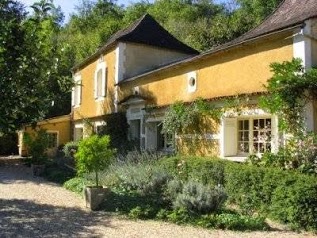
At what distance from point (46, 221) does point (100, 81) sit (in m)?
14.4

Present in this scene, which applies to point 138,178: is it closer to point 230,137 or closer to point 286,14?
point 230,137

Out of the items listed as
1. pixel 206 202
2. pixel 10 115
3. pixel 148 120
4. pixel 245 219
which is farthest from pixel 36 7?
pixel 148 120

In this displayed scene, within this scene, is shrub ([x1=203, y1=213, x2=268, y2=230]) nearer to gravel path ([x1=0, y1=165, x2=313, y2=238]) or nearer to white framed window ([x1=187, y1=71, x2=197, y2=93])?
gravel path ([x1=0, y1=165, x2=313, y2=238])

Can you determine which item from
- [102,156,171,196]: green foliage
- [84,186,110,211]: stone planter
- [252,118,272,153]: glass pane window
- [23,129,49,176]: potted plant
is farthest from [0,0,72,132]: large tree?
[23,129,49,176]: potted plant

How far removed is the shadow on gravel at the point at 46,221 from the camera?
7.25 metres

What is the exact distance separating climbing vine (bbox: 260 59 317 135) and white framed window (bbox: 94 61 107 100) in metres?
11.9

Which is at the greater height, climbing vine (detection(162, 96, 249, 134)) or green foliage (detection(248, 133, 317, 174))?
climbing vine (detection(162, 96, 249, 134))

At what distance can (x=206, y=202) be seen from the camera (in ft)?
27.2

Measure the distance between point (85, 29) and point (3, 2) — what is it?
50320 mm

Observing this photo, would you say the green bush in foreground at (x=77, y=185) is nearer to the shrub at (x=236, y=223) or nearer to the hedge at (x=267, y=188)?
the hedge at (x=267, y=188)

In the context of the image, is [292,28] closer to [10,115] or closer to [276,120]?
[276,120]

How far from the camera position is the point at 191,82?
1340 cm

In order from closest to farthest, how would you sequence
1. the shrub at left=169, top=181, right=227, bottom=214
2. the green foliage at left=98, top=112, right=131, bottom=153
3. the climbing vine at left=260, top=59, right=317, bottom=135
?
1. the shrub at left=169, top=181, right=227, bottom=214
2. the climbing vine at left=260, top=59, right=317, bottom=135
3. the green foliage at left=98, top=112, right=131, bottom=153

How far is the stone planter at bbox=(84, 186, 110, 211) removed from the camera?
9.38 m
